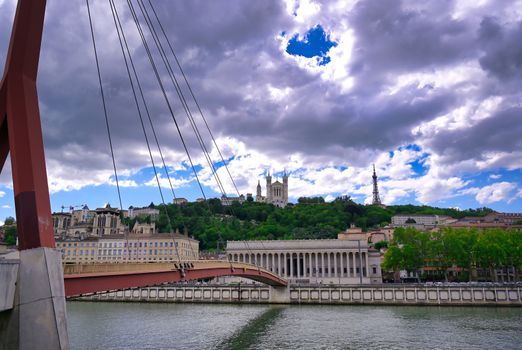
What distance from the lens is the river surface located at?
26.7 meters

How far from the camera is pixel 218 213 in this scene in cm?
17425

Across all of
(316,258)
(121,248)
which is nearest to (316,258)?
(316,258)

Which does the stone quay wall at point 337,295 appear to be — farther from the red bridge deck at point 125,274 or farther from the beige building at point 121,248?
the beige building at point 121,248

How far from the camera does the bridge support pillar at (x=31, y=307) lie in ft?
40.5

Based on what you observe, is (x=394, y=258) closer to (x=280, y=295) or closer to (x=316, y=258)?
(x=316, y=258)

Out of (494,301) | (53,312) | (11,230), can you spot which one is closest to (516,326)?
(494,301)

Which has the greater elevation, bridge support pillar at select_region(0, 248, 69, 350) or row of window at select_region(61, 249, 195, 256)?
bridge support pillar at select_region(0, 248, 69, 350)

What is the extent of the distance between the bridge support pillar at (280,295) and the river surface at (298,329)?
28.9 feet

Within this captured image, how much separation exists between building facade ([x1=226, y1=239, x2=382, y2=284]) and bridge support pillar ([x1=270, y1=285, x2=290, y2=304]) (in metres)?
30.4

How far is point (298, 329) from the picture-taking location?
33.3 metres

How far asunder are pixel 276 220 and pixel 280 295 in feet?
269

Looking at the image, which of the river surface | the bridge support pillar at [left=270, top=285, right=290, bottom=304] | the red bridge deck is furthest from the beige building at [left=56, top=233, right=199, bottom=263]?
the red bridge deck

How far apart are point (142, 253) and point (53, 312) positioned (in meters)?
80.3

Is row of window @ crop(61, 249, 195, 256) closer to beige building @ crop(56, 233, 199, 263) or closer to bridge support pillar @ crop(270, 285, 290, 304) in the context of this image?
beige building @ crop(56, 233, 199, 263)
